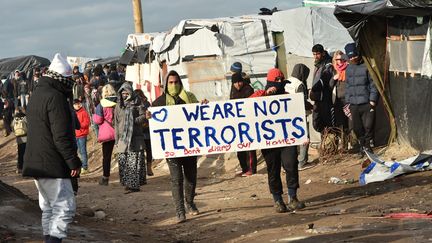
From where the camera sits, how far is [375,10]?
16.0 metres

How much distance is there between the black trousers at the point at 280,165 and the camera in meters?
13.1

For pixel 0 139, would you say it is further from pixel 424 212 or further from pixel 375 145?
pixel 424 212

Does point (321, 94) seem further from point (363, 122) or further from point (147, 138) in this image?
point (147, 138)

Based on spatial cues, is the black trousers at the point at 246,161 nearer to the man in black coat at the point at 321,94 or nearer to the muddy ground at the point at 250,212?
the muddy ground at the point at 250,212

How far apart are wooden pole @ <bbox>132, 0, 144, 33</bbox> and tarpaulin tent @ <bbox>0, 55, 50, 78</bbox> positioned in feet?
43.2

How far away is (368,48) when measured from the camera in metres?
17.6

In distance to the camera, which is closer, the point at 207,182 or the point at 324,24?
the point at 207,182

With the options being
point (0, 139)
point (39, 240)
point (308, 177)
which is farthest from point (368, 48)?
point (0, 139)

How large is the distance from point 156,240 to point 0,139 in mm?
25294

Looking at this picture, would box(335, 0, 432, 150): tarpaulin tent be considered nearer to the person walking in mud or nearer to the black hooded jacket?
the person walking in mud

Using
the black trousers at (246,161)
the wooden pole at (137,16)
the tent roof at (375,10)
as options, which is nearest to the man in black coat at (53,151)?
the tent roof at (375,10)

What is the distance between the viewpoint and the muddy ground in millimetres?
11133

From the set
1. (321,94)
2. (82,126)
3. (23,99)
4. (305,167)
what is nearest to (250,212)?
(305,167)

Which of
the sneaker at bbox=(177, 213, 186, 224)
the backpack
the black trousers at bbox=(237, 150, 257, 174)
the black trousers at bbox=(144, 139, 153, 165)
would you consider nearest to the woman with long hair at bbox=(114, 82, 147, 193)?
the black trousers at bbox=(144, 139, 153, 165)
